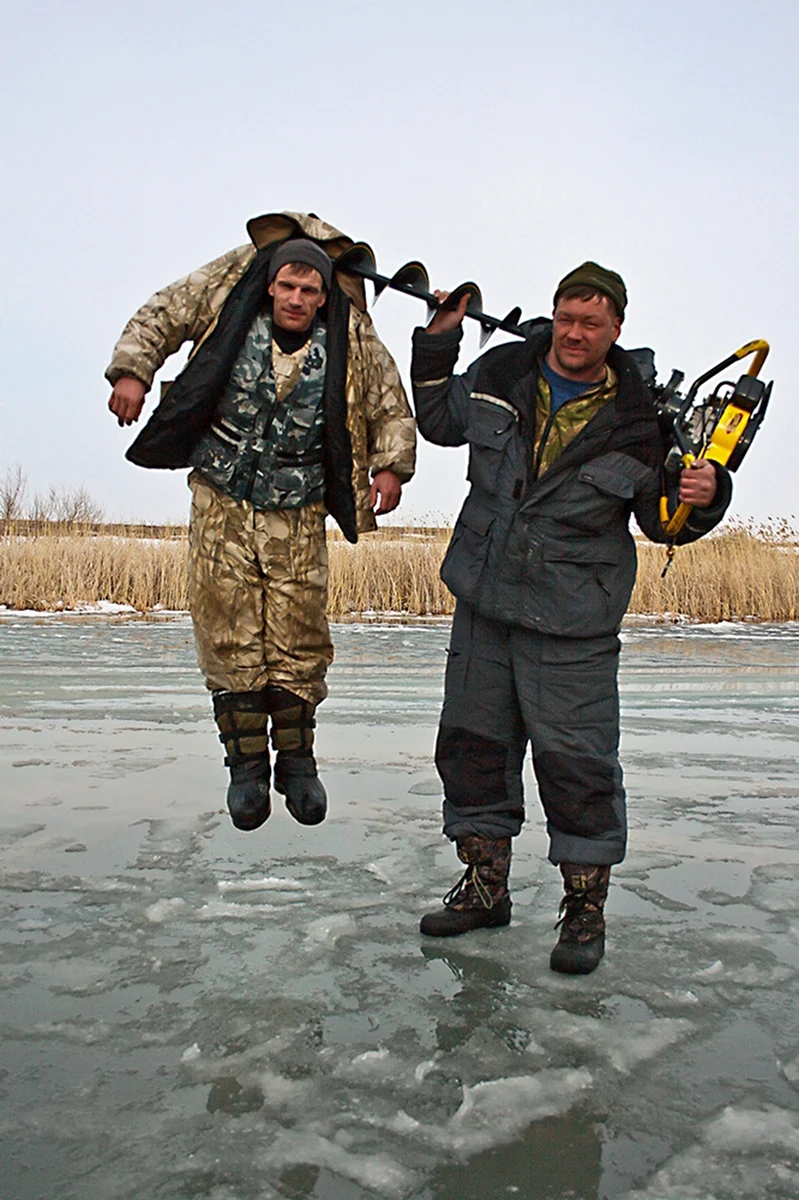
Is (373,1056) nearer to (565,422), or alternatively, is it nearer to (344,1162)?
(344,1162)

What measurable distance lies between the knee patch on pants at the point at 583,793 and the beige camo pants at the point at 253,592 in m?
0.86

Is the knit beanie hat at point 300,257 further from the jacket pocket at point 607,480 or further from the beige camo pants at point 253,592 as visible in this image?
the jacket pocket at point 607,480

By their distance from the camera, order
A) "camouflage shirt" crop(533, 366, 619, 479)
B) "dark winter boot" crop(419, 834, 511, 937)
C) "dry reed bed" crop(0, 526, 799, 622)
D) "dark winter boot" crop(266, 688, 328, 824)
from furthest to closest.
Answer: "dry reed bed" crop(0, 526, 799, 622) → "dark winter boot" crop(266, 688, 328, 824) → "camouflage shirt" crop(533, 366, 619, 479) → "dark winter boot" crop(419, 834, 511, 937)

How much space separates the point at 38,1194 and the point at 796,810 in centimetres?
348

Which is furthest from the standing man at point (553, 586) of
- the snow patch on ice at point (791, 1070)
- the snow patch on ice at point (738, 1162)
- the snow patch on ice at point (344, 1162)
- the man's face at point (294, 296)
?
the snow patch on ice at point (344, 1162)

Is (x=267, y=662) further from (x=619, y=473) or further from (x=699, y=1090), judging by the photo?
(x=699, y=1090)

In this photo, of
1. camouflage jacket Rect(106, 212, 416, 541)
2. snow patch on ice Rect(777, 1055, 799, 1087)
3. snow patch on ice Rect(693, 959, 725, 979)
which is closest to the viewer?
snow patch on ice Rect(777, 1055, 799, 1087)

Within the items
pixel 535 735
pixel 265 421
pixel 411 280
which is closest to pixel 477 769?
pixel 535 735

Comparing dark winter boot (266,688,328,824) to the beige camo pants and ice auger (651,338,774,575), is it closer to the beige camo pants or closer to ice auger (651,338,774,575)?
the beige camo pants

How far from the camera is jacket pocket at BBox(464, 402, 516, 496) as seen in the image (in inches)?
129

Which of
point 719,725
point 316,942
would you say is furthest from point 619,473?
point 719,725

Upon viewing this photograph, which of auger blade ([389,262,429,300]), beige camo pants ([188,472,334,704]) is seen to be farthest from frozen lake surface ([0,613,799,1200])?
auger blade ([389,262,429,300])

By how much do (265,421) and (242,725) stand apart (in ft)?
3.11

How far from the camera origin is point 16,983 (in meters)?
2.61
